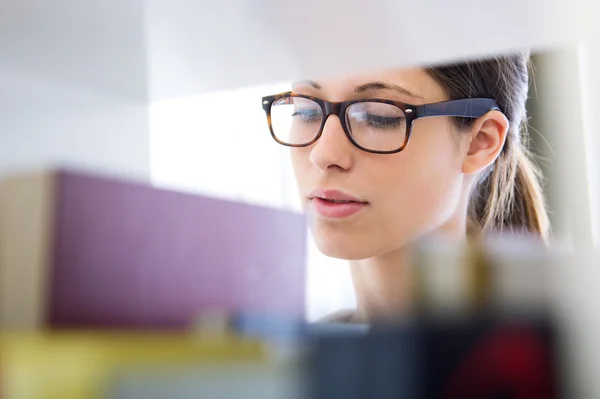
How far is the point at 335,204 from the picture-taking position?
1.06 meters

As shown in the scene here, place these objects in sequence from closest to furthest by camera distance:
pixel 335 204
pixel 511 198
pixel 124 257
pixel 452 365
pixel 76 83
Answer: pixel 452 365 < pixel 124 257 < pixel 511 198 < pixel 335 204 < pixel 76 83

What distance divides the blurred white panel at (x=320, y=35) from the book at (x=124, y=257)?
25cm

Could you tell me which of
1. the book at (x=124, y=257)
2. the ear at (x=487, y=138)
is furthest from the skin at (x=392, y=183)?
the book at (x=124, y=257)

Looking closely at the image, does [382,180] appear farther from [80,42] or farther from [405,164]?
[80,42]

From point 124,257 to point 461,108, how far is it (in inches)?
19.8

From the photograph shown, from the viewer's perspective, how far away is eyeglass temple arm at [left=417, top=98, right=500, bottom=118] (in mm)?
981

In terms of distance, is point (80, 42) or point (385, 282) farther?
point (80, 42)

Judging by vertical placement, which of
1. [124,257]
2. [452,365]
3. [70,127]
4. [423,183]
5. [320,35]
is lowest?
[452,365]

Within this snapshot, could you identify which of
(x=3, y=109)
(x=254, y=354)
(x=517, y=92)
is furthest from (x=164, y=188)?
(x=517, y=92)

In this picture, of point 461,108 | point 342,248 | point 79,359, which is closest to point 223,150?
point 342,248

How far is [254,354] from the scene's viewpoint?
777mm

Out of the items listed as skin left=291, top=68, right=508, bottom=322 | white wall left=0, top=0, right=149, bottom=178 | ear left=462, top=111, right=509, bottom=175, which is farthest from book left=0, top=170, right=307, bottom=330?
ear left=462, top=111, right=509, bottom=175

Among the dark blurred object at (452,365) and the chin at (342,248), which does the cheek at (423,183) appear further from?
the dark blurred object at (452,365)

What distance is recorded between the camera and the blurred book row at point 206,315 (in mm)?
667
